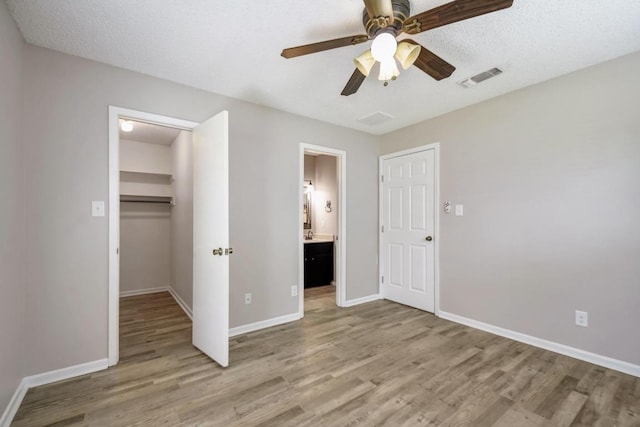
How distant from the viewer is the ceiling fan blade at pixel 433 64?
180cm

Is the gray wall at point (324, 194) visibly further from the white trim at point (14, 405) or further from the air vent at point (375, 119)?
the white trim at point (14, 405)

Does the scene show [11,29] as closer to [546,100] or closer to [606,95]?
[546,100]

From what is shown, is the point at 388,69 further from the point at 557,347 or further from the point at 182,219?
the point at 182,219

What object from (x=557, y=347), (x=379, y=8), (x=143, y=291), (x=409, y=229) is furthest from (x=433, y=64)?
(x=143, y=291)

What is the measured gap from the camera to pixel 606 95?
7.84 feet

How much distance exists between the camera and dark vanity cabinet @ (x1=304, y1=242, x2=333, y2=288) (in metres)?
5.00

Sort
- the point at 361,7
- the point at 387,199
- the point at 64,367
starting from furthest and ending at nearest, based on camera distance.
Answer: the point at 387,199 → the point at 64,367 → the point at 361,7

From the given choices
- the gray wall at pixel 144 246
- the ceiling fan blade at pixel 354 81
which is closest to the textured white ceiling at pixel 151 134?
the gray wall at pixel 144 246

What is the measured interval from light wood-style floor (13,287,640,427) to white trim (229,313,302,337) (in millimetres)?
108

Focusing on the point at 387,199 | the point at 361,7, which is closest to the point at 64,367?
the point at 361,7

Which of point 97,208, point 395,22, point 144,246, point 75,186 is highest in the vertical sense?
point 395,22

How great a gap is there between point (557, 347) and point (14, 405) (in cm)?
414

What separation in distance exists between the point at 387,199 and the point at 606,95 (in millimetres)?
2429

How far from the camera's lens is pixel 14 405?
1.82 meters
